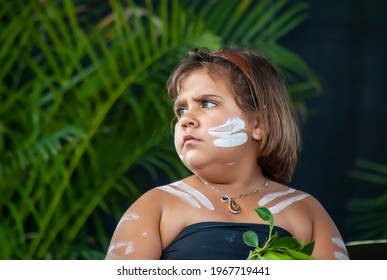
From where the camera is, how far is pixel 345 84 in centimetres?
457

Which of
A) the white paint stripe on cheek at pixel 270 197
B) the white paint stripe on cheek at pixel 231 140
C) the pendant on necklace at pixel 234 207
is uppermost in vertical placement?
the white paint stripe on cheek at pixel 231 140

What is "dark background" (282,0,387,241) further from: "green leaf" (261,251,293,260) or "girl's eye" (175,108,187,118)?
"green leaf" (261,251,293,260)

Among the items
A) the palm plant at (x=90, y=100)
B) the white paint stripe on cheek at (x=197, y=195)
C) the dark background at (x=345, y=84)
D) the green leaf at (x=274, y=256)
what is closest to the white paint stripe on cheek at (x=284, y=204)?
the white paint stripe on cheek at (x=197, y=195)

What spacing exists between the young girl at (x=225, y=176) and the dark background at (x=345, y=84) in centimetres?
232

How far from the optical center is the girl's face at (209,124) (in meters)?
2.16

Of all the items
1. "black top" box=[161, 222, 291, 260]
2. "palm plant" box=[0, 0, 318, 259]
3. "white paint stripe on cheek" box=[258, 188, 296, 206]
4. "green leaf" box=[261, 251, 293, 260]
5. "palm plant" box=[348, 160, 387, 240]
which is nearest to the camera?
"green leaf" box=[261, 251, 293, 260]

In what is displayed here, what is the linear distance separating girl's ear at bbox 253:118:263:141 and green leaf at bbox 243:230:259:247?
0.31m

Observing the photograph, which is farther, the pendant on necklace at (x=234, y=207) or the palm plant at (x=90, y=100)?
the palm plant at (x=90, y=100)

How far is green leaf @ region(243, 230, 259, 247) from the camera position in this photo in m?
1.96

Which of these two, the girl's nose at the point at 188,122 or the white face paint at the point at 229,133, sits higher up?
the girl's nose at the point at 188,122

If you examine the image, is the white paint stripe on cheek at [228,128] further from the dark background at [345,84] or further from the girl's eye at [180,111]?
the dark background at [345,84]

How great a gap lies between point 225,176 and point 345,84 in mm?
2475

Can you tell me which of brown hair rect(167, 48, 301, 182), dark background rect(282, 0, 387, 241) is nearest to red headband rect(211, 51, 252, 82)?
brown hair rect(167, 48, 301, 182)

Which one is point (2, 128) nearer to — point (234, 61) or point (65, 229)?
point (65, 229)
